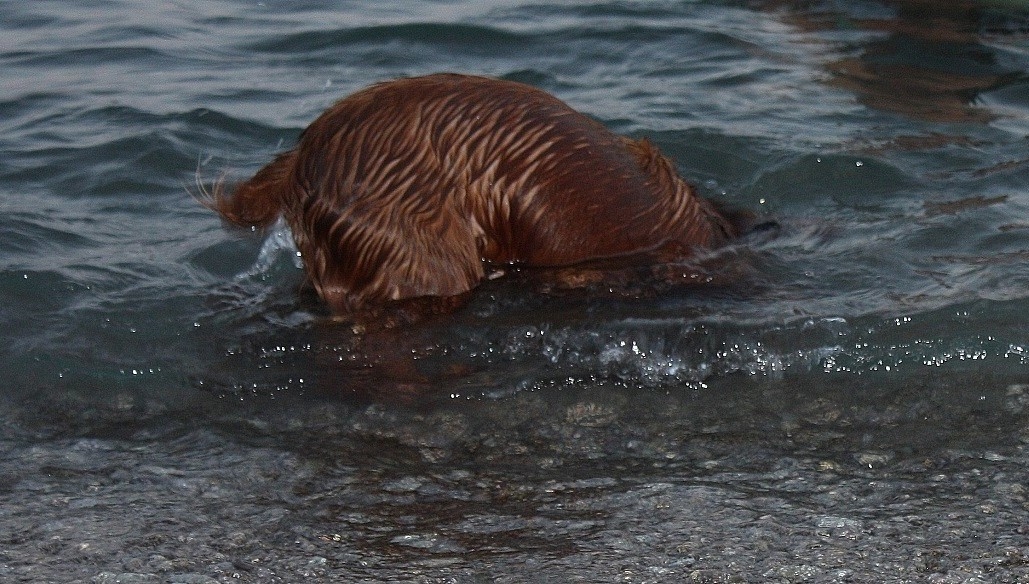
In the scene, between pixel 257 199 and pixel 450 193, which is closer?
pixel 450 193

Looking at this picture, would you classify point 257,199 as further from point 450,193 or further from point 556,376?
point 556,376

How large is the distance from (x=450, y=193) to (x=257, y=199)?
70 centimetres

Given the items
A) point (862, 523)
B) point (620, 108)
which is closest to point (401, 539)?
point (862, 523)

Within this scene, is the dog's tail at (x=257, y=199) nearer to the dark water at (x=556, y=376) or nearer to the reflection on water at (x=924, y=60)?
the dark water at (x=556, y=376)

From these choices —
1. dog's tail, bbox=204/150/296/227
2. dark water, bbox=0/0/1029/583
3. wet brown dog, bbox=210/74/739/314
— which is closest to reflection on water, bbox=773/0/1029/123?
dark water, bbox=0/0/1029/583

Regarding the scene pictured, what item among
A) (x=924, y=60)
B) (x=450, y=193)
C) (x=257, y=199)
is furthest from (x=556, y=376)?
(x=924, y=60)

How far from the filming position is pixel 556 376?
4.55m

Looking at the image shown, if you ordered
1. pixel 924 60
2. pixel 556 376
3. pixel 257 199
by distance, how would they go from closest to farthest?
pixel 556 376, pixel 257 199, pixel 924 60

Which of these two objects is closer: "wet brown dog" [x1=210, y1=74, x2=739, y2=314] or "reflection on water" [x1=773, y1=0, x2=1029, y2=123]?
"wet brown dog" [x1=210, y1=74, x2=739, y2=314]

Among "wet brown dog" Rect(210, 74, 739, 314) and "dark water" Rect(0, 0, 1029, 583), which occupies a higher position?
"wet brown dog" Rect(210, 74, 739, 314)

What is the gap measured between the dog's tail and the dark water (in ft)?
0.56

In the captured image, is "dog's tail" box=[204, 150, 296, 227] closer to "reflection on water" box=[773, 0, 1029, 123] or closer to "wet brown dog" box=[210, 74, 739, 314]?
"wet brown dog" box=[210, 74, 739, 314]

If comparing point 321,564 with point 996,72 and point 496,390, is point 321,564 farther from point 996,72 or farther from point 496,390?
point 996,72

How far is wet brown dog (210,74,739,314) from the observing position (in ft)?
15.1
